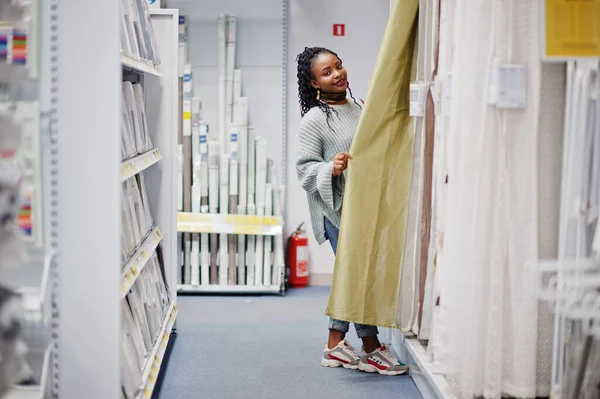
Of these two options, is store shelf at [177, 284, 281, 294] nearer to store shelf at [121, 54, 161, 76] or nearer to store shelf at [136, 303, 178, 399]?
store shelf at [136, 303, 178, 399]

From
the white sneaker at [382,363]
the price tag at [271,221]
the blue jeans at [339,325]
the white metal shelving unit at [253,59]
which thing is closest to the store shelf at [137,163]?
the blue jeans at [339,325]

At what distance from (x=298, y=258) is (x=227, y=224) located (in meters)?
0.69

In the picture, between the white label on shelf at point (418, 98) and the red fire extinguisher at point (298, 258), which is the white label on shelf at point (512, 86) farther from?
the red fire extinguisher at point (298, 258)

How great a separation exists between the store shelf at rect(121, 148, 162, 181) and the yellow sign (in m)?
1.60

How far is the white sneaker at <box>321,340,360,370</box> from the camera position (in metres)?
4.63

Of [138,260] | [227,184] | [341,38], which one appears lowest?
[138,260]

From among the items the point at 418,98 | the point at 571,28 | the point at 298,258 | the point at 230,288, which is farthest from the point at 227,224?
the point at 571,28

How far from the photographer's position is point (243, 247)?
6738mm

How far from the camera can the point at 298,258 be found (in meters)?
6.91

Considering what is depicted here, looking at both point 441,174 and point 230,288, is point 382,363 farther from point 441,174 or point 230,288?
point 230,288

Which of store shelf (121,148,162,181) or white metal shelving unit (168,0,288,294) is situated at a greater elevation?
white metal shelving unit (168,0,288,294)

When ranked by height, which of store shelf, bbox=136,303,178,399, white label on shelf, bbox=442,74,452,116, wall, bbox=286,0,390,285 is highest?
wall, bbox=286,0,390,285

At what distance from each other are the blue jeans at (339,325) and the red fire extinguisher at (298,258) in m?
2.04

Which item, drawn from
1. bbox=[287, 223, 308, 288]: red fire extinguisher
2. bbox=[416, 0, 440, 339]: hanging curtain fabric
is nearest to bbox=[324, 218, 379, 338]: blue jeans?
bbox=[416, 0, 440, 339]: hanging curtain fabric
